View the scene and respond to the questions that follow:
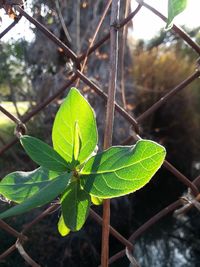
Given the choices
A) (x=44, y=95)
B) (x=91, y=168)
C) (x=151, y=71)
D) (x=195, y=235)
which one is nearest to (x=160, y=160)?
(x=91, y=168)

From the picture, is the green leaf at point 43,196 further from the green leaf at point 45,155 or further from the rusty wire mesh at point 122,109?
the rusty wire mesh at point 122,109

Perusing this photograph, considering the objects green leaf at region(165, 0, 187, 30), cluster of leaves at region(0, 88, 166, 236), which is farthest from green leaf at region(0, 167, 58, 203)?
green leaf at region(165, 0, 187, 30)

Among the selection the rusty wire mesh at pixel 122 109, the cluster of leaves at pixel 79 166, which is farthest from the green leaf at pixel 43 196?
the rusty wire mesh at pixel 122 109

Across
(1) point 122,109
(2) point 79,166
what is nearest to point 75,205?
(2) point 79,166

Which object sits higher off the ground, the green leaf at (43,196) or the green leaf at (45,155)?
the green leaf at (45,155)

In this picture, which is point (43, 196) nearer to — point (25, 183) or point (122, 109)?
point (25, 183)

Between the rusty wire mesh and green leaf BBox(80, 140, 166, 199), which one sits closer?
green leaf BBox(80, 140, 166, 199)

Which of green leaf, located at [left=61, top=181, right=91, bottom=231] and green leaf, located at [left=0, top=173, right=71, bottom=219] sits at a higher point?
green leaf, located at [left=0, top=173, right=71, bottom=219]

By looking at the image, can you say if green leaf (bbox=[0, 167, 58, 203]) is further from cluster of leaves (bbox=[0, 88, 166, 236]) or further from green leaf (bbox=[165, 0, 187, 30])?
green leaf (bbox=[165, 0, 187, 30])
